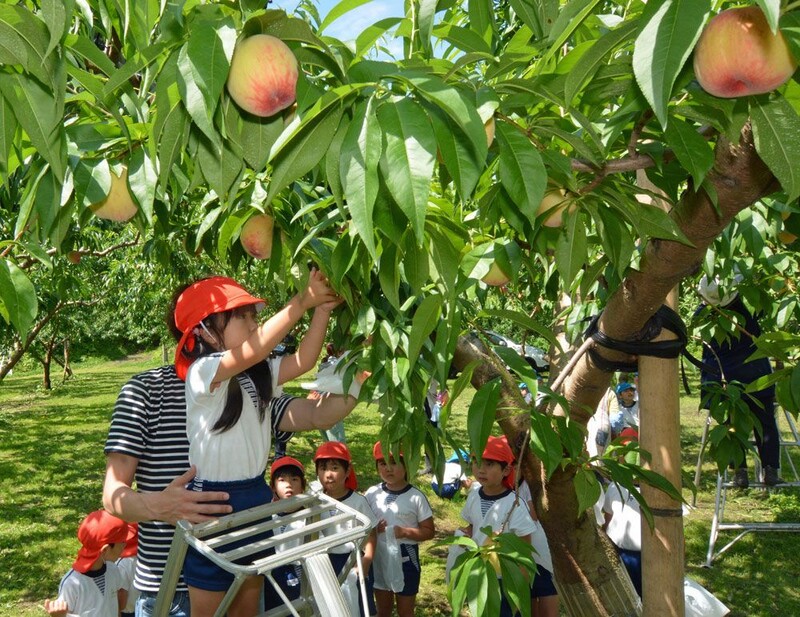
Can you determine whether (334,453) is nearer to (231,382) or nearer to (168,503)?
(231,382)

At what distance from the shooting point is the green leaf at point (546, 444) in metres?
1.46

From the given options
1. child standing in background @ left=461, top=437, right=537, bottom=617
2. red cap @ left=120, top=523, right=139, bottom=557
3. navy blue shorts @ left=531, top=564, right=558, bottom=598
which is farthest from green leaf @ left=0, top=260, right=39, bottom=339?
navy blue shorts @ left=531, top=564, right=558, bottom=598

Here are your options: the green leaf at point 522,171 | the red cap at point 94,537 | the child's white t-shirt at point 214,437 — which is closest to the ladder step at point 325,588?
the child's white t-shirt at point 214,437

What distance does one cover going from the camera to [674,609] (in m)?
1.71

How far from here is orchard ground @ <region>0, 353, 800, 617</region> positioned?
4.62m

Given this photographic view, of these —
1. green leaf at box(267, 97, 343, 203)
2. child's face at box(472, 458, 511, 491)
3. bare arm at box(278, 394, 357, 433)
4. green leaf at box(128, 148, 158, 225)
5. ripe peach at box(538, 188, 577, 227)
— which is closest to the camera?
green leaf at box(267, 97, 343, 203)

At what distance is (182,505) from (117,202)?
2.66ft

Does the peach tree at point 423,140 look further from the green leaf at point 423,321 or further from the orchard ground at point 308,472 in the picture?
the orchard ground at point 308,472

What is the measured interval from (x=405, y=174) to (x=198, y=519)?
52.9 inches

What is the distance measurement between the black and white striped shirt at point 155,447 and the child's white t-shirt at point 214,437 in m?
0.10

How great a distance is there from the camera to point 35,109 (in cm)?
79

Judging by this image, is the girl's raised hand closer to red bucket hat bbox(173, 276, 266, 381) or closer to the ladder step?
red bucket hat bbox(173, 276, 266, 381)

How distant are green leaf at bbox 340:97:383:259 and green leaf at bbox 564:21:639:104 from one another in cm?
21

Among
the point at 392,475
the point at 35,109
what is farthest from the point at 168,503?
the point at 392,475
